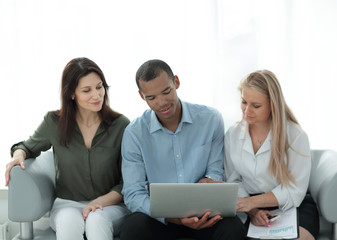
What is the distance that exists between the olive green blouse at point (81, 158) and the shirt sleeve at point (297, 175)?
0.84m

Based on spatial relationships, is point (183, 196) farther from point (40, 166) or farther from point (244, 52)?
point (244, 52)

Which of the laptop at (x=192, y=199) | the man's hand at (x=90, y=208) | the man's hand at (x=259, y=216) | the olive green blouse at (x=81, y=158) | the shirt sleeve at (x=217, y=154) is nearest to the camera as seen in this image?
the laptop at (x=192, y=199)

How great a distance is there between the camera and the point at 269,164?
7.03 ft

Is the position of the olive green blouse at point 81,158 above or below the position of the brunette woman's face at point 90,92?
below

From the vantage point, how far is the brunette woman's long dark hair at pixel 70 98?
7.54ft

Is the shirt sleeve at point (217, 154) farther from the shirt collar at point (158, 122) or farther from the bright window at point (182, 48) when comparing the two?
the bright window at point (182, 48)

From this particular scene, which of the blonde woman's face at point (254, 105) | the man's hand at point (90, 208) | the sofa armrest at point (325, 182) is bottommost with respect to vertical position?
the man's hand at point (90, 208)

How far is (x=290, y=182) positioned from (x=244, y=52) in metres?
0.91

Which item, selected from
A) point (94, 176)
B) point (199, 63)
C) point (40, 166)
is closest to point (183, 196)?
point (94, 176)

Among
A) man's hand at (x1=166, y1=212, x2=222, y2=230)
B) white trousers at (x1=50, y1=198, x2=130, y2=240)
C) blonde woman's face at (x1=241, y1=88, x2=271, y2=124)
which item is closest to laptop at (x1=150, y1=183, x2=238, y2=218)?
man's hand at (x1=166, y1=212, x2=222, y2=230)

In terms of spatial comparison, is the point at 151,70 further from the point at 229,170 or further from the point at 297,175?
the point at 297,175

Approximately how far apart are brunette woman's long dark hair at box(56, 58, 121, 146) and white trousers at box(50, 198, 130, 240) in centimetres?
39

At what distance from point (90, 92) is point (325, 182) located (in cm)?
125

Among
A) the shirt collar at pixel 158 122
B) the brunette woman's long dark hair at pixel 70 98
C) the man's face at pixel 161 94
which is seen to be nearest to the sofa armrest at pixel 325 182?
the shirt collar at pixel 158 122
